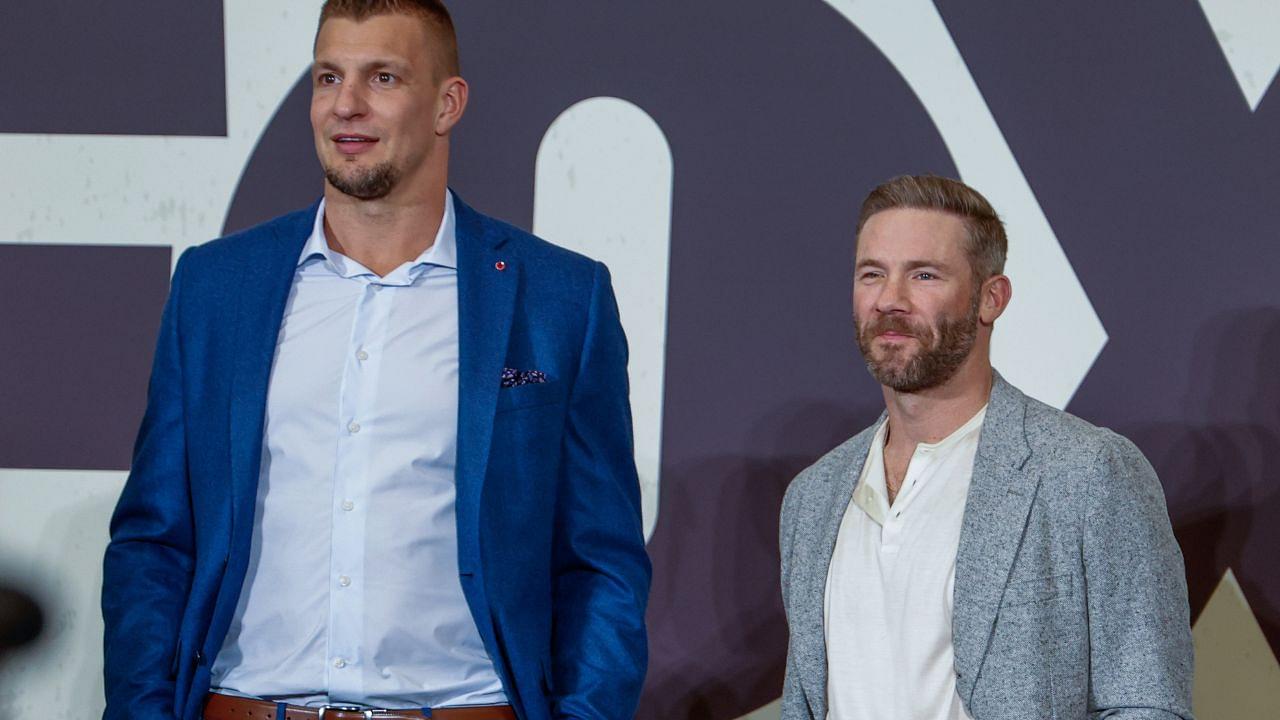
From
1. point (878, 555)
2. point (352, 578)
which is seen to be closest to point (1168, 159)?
point (878, 555)

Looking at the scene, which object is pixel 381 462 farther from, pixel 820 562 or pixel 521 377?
pixel 820 562

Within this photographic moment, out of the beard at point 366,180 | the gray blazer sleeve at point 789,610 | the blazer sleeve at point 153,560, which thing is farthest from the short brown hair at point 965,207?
the blazer sleeve at point 153,560

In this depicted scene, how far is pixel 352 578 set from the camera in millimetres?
1971

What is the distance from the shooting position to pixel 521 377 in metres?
2.09

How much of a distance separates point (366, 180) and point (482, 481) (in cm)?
49

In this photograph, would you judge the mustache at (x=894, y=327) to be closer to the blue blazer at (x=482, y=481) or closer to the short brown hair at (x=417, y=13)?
the blue blazer at (x=482, y=481)

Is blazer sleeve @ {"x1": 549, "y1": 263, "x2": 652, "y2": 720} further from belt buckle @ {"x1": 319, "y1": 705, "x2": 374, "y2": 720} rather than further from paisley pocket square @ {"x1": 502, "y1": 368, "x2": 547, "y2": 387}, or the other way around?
belt buckle @ {"x1": 319, "y1": 705, "x2": 374, "y2": 720}

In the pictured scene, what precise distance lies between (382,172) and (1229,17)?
2.04 metres

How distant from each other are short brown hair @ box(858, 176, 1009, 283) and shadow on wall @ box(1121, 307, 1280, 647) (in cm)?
81

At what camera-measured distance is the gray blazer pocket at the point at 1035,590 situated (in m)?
2.22

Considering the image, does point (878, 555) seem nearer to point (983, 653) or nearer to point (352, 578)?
point (983, 653)

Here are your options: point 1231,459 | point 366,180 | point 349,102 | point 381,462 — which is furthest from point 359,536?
point 1231,459

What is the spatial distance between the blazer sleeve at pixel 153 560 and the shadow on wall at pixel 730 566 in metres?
1.31

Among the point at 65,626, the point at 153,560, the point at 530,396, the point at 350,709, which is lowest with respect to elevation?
the point at 65,626
